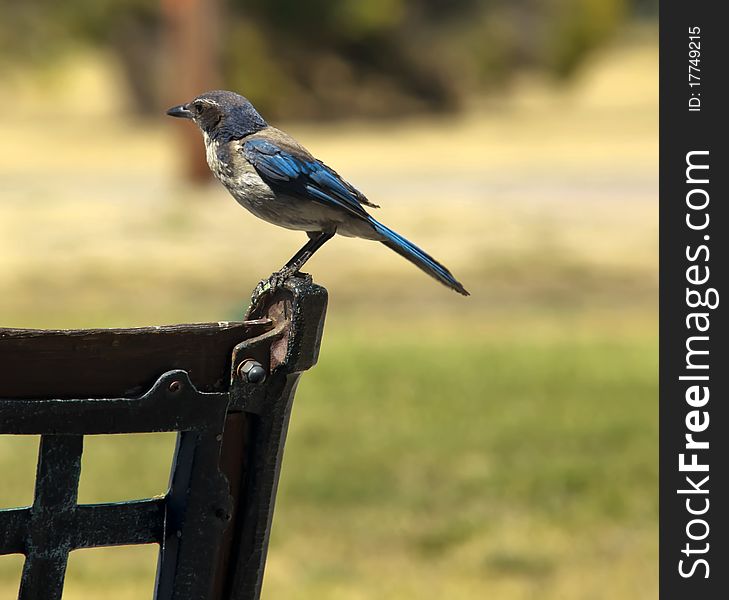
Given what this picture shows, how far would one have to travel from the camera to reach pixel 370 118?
30.0m

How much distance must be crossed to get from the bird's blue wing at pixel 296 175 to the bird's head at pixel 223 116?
0.10 ft

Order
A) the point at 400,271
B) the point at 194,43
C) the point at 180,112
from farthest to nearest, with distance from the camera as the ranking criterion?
the point at 194,43 → the point at 400,271 → the point at 180,112

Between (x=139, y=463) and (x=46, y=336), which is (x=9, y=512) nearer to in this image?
(x=46, y=336)

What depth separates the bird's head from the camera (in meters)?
2.57

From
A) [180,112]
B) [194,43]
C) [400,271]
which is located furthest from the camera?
[194,43]

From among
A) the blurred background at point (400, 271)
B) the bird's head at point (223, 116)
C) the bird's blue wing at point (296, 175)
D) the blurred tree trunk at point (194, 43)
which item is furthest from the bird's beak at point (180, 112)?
the blurred tree trunk at point (194, 43)

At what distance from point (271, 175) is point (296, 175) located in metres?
0.04

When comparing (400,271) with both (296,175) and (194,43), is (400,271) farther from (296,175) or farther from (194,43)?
(296,175)

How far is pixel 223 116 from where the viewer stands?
260 centimetres

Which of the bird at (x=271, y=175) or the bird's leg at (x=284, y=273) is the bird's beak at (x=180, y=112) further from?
the bird's leg at (x=284, y=273)

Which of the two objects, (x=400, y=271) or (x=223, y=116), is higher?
(x=400, y=271)

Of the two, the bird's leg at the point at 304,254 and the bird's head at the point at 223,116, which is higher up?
the bird's head at the point at 223,116

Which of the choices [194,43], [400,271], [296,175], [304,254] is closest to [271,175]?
[296,175]

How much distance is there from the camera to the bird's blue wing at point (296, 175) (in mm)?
2569
